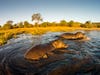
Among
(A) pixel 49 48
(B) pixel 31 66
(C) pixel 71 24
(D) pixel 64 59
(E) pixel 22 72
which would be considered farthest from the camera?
(C) pixel 71 24

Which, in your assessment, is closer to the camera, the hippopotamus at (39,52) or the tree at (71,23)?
the hippopotamus at (39,52)

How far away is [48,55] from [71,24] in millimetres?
65238

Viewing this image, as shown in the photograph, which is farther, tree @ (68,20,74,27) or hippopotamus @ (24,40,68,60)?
tree @ (68,20,74,27)

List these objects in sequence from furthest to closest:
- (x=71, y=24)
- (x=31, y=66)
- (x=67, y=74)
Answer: (x=71, y=24), (x=31, y=66), (x=67, y=74)

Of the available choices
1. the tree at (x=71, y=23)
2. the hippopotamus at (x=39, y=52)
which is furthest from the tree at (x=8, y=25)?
the hippopotamus at (x=39, y=52)

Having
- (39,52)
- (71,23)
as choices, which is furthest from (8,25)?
(39,52)

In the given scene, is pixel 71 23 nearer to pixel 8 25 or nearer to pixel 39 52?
pixel 8 25

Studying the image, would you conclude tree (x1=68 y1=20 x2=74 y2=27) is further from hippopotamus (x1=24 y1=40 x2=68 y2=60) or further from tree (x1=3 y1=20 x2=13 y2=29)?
hippopotamus (x1=24 y1=40 x2=68 y2=60)

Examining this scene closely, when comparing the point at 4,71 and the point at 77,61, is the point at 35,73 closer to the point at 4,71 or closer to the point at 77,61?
the point at 4,71

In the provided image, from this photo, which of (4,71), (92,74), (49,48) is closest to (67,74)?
(92,74)

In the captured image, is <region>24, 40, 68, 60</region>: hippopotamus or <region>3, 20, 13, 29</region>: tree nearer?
<region>24, 40, 68, 60</region>: hippopotamus

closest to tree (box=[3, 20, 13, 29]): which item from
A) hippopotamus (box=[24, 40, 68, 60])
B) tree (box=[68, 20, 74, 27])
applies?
tree (box=[68, 20, 74, 27])

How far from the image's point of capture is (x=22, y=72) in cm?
1077

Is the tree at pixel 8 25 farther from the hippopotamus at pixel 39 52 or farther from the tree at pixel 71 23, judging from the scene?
the hippopotamus at pixel 39 52
